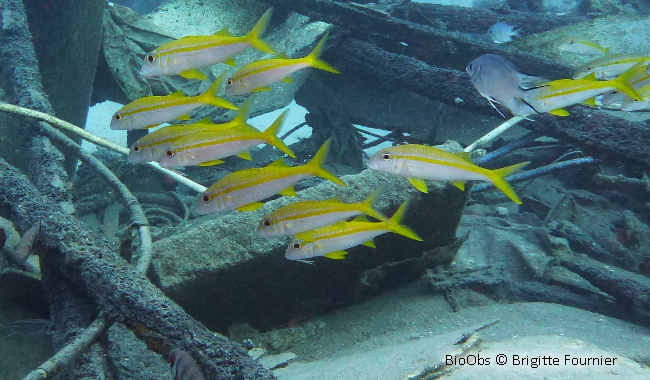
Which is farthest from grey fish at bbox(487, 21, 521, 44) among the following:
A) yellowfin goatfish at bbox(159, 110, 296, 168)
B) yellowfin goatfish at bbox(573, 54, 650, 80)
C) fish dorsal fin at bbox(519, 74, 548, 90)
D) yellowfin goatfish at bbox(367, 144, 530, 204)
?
yellowfin goatfish at bbox(159, 110, 296, 168)

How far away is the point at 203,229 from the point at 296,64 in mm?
1666

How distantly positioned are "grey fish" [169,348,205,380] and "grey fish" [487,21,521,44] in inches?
374

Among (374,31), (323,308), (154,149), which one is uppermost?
(374,31)

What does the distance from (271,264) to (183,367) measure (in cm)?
167

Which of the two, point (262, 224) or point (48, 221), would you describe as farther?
point (262, 224)

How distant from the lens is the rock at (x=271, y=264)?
335 centimetres

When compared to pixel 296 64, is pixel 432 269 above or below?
below

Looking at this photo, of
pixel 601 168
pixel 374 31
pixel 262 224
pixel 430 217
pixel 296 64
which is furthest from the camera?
pixel 374 31

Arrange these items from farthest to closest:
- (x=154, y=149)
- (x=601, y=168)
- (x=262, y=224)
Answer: (x=601, y=168) < (x=154, y=149) < (x=262, y=224)

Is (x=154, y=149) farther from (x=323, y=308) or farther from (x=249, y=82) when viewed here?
(x=323, y=308)

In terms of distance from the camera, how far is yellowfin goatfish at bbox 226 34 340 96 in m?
3.16

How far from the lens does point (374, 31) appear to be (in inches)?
301

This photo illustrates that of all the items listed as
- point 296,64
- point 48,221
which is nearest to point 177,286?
point 48,221

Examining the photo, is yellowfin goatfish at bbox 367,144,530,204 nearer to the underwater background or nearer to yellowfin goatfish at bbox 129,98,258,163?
the underwater background
